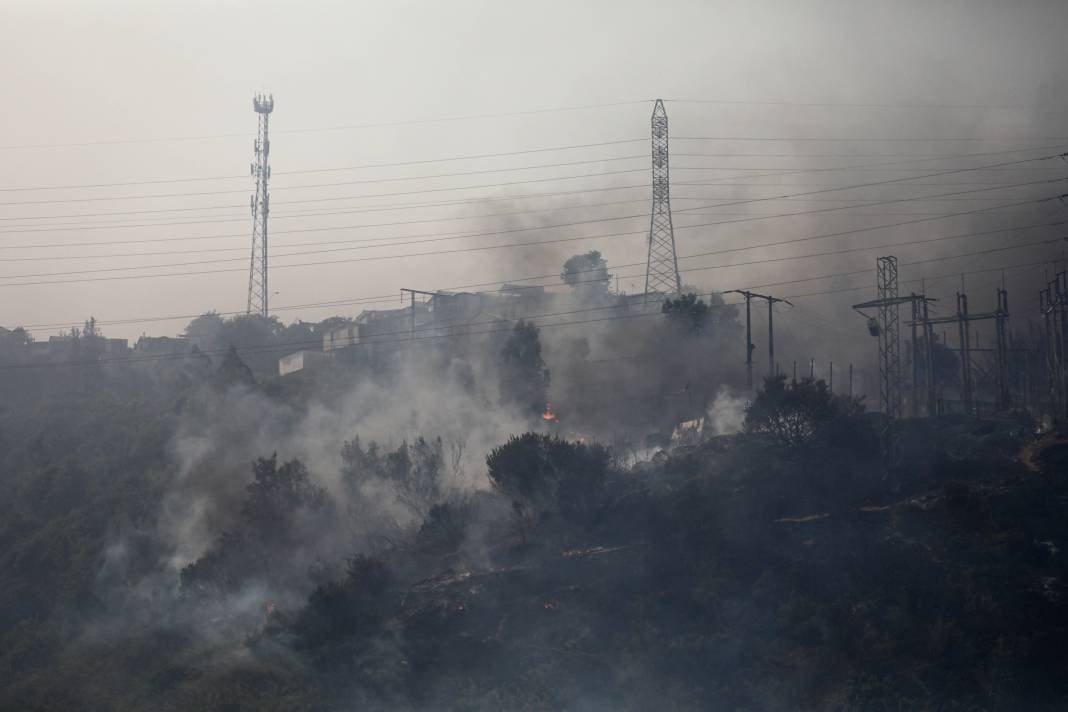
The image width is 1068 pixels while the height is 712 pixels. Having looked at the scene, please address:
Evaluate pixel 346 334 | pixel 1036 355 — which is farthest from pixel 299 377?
pixel 1036 355

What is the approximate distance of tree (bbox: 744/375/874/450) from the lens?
171 feet

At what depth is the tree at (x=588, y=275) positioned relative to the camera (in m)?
93.5

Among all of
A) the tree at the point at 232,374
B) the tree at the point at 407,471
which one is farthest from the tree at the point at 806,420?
the tree at the point at 232,374

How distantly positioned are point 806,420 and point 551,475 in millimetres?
14165

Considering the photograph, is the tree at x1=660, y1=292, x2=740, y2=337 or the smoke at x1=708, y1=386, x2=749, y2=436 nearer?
the smoke at x1=708, y1=386, x2=749, y2=436

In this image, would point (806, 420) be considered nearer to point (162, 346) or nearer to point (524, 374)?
point (524, 374)

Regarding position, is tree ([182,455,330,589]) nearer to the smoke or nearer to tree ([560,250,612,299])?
the smoke

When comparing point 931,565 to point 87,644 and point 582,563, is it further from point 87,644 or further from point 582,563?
point 87,644

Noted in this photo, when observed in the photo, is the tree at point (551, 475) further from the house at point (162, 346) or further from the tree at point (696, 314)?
the house at point (162, 346)

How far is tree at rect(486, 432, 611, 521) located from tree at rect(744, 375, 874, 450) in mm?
9415

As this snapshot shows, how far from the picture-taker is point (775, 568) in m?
41.0

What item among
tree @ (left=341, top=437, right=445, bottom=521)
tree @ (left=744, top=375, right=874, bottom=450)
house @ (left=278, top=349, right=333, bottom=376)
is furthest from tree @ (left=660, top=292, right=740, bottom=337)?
house @ (left=278, top=349, right=333, bottom=376)

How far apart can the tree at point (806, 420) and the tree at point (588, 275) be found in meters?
39.8

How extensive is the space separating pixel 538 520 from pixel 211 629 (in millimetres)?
16031
